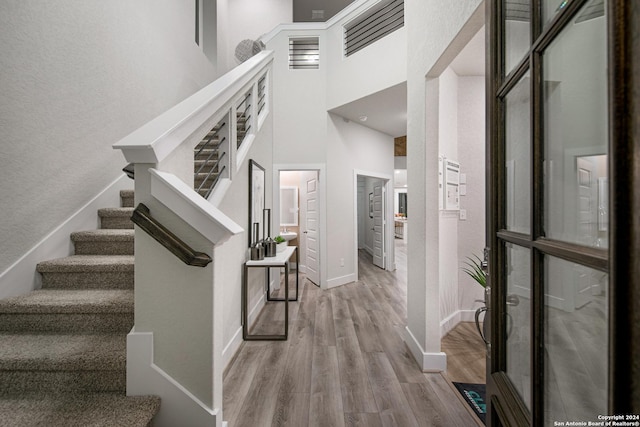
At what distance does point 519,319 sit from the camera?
0.81m

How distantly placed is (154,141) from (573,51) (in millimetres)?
1491

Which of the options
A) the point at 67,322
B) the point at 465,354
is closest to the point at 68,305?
the point at 67,322

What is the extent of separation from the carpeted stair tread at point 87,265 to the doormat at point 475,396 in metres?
2.40

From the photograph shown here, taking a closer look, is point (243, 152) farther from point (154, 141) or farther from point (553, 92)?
point (553, 92)

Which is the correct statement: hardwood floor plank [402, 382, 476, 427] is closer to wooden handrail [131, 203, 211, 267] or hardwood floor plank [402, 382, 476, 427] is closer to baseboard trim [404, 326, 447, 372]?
baseboard trim [404, 326, 447, 372]

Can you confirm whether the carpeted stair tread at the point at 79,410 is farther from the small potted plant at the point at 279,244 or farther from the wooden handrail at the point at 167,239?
the small potted plant at the point at 279,244

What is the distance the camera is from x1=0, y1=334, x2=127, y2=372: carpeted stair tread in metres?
1.34

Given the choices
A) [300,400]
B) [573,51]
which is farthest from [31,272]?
[573,51]

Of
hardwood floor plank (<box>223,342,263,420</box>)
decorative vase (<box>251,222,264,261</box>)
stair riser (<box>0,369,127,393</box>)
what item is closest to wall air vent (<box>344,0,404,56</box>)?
decorative vase (<box>251,222,264,261</box>)

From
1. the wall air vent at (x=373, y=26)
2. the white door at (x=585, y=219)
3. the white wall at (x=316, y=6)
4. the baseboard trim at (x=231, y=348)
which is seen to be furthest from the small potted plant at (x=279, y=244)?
the white wall at (x=316, y=6)

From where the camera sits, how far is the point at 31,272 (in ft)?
Result: 6.04

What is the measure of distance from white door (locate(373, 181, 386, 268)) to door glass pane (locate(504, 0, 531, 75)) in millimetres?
5151

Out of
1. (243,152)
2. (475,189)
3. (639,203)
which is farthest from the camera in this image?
(475,189)

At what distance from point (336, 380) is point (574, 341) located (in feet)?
5.99
